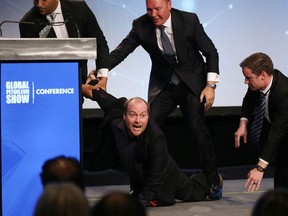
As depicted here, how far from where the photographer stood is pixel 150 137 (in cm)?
464

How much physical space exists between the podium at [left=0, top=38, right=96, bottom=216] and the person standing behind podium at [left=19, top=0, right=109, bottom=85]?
0.89 m

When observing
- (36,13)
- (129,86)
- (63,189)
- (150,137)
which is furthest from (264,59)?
(63,189)

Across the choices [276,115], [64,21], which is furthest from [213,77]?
[64,21]

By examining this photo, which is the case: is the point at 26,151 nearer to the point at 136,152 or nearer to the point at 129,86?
the point at 136,152

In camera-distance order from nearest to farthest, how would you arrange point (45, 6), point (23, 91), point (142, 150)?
point (23, 91), point (45, 6), point (142, 150)

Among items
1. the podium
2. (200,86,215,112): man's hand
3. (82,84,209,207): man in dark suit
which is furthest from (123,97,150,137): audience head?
the podium

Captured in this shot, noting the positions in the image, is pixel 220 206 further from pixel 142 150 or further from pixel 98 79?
pixel 98 79

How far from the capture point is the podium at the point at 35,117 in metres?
3.42

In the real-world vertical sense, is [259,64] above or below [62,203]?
above

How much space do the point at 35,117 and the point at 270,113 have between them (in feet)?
5.05

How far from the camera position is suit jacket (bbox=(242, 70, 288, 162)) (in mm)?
4250

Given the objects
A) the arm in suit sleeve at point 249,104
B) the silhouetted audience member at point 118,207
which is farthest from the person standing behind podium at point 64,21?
the silhouetted audience member at point 118,207

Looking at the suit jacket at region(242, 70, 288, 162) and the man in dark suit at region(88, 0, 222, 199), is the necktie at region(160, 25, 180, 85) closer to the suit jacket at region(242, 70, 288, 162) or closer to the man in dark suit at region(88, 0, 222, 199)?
the man in dark suit at region(88, 0, 222, 199)

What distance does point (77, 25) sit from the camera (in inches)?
180
